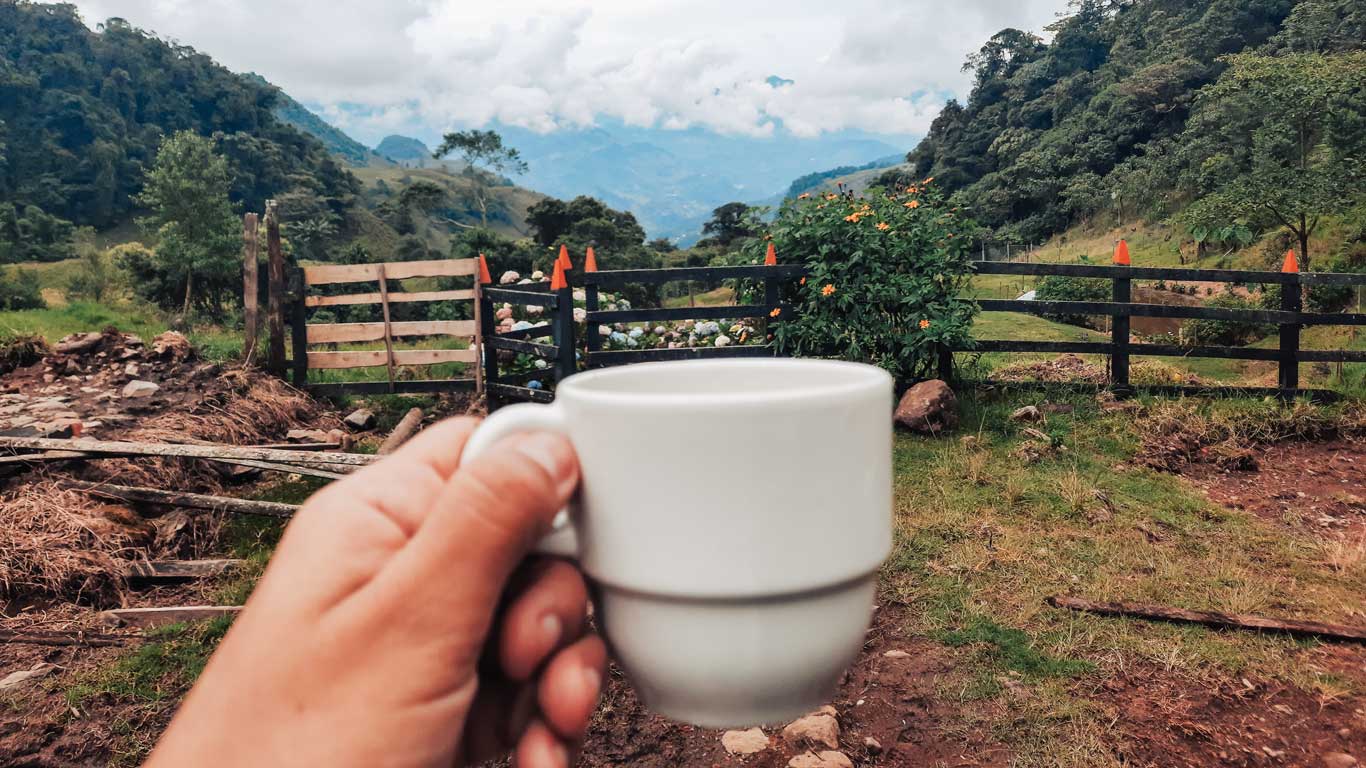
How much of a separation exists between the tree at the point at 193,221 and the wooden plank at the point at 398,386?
76.6 feet

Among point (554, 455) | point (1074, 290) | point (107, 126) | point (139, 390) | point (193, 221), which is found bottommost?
point (139, 390)

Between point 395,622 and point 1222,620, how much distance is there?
A: 322 cm

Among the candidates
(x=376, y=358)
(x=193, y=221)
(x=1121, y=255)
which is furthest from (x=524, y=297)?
(x=193, y=221)

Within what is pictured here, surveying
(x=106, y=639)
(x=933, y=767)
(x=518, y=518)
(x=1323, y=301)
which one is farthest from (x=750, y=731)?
(x=1323, y=301)

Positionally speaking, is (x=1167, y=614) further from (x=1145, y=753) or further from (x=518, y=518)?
(x=518, y=518)

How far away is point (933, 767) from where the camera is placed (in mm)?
2031

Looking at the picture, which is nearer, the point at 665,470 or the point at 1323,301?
the point at 665,470

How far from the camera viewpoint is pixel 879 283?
6047 mm

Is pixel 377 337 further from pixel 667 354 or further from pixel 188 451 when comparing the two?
pixel 188 451

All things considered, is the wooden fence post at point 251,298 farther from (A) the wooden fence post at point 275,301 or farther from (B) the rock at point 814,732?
(B) the rock at point 814,732

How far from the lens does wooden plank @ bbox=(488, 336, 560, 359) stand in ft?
20.3

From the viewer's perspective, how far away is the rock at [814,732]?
2117mm

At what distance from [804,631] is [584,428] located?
235 millimetres

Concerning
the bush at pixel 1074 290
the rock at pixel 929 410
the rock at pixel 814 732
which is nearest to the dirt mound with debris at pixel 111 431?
the rock at pixel 814 732
